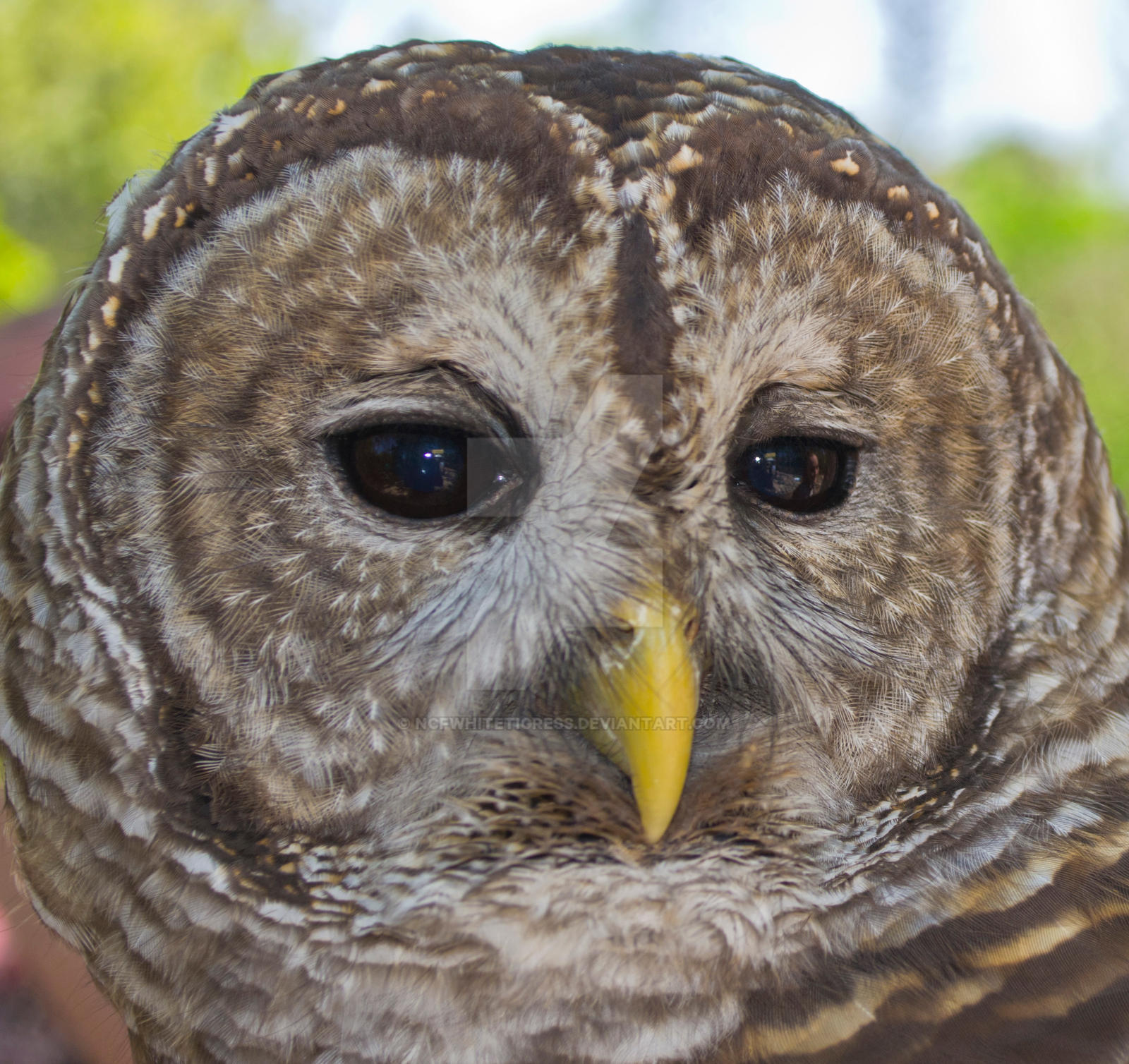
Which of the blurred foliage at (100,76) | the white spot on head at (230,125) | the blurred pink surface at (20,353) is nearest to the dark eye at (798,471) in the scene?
the white spot on head at (230,125)

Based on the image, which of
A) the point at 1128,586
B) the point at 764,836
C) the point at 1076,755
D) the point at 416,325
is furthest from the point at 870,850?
the point at 416,325

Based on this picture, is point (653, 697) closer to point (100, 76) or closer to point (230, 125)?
point (230, 125)

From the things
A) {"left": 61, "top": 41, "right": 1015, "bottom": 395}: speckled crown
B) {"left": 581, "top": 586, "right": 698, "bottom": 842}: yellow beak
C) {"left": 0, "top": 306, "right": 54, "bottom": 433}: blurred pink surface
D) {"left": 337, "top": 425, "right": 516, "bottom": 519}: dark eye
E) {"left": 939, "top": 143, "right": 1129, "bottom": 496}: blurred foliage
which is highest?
{"left": 939, "top": 143, "right": 1129, "bottom": 496}: blurred foliage

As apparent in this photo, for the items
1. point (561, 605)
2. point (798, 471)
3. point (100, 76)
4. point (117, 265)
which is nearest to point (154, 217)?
point (117, 265)

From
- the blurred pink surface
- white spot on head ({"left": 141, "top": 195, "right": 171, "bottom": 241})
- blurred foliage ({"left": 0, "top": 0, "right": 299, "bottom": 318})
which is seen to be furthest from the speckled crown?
blurred foliage ({"left": 0, "top": 0, "right": 299, "bottom": 318})

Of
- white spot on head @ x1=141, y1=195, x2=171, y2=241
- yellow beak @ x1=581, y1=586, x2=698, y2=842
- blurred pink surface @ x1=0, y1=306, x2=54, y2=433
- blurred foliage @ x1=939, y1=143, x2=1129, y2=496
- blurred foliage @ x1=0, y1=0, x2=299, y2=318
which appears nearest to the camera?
yellow beak @ x1=581, y1=586, x2=698, y2=842

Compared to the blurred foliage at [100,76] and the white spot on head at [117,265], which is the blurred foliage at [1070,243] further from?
the blurred foliage at [100,76]

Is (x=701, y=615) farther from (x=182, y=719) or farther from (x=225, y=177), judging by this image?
(x=225, y=177)

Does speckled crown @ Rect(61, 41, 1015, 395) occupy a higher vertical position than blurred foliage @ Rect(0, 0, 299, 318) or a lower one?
lower

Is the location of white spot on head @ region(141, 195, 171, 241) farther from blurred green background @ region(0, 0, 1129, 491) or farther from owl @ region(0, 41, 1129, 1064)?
blurred green background @ region(0, 0, 1129, 491)
